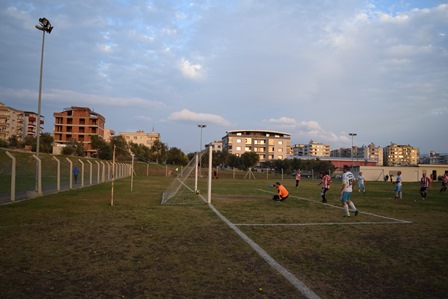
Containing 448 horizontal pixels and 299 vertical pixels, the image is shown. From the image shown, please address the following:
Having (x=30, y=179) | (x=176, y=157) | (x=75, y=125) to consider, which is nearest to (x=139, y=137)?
(x=75, y=125)

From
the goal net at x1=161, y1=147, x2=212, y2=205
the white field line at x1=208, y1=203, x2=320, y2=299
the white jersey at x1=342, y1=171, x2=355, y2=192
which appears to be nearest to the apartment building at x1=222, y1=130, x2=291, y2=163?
the goal net at x1=161, y1=147, x2=212, y2=205

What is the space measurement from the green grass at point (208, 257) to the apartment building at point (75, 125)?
3369 inches

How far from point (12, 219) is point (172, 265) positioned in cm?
685

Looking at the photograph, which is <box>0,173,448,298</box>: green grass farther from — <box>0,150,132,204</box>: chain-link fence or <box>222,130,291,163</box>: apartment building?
<box>222,130,291,163</box>: apartment building

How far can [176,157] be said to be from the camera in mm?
88062

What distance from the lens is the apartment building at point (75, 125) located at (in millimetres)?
89250

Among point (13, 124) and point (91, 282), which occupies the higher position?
point (13, 124)

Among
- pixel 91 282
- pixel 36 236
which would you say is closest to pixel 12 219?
pixel 36 236

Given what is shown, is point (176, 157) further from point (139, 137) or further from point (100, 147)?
point (139, 137)

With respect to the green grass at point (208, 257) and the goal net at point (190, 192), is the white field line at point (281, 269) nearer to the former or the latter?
the green grass at point (208, 257)

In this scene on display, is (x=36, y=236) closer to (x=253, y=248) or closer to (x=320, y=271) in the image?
(x=253, y=248)

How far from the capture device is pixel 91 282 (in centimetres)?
465

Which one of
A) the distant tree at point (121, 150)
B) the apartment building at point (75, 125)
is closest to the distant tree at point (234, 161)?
the distant tree at point (121, 150)

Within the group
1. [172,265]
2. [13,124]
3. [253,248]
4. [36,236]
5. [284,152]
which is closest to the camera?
[172,265]
